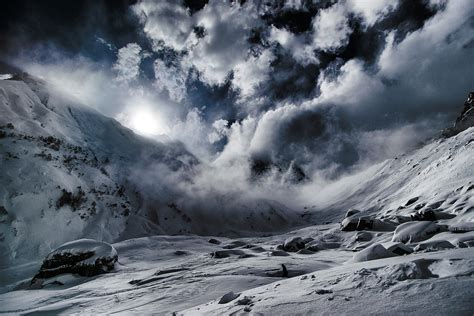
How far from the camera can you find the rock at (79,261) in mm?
21375

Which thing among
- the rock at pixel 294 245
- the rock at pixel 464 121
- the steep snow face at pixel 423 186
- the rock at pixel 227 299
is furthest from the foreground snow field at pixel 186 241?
the rock at pixel 464 121

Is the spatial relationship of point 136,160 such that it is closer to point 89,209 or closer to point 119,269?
point 89,209

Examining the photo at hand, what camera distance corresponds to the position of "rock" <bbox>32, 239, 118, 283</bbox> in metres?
21.4

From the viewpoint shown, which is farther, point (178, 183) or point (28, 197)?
point (178, 183)

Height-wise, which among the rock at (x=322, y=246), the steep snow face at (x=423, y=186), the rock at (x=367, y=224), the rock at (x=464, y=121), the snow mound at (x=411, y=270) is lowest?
the snow mound at (x=411, y=270)

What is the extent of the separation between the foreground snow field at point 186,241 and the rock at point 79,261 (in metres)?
0.19

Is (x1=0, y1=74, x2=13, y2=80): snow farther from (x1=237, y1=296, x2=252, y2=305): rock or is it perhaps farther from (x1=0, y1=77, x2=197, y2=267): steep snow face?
(x1=237, y1=296, x2=252, y2=305): rock

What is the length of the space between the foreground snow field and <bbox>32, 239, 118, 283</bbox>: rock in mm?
187

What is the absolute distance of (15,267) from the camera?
29547 mm

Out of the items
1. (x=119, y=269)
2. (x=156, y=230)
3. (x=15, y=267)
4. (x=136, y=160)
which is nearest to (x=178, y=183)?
(x=136, y=160)

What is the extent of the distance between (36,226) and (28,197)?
13.4ft

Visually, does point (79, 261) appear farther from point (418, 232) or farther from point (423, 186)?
point (423, 186)

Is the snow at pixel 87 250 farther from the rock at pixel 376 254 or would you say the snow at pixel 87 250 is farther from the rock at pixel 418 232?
the rock at pixel 418 232

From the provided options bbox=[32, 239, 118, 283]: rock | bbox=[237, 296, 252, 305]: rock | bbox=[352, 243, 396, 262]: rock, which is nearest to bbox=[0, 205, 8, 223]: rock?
bbox=[32, 239, 118, 283]: rock
